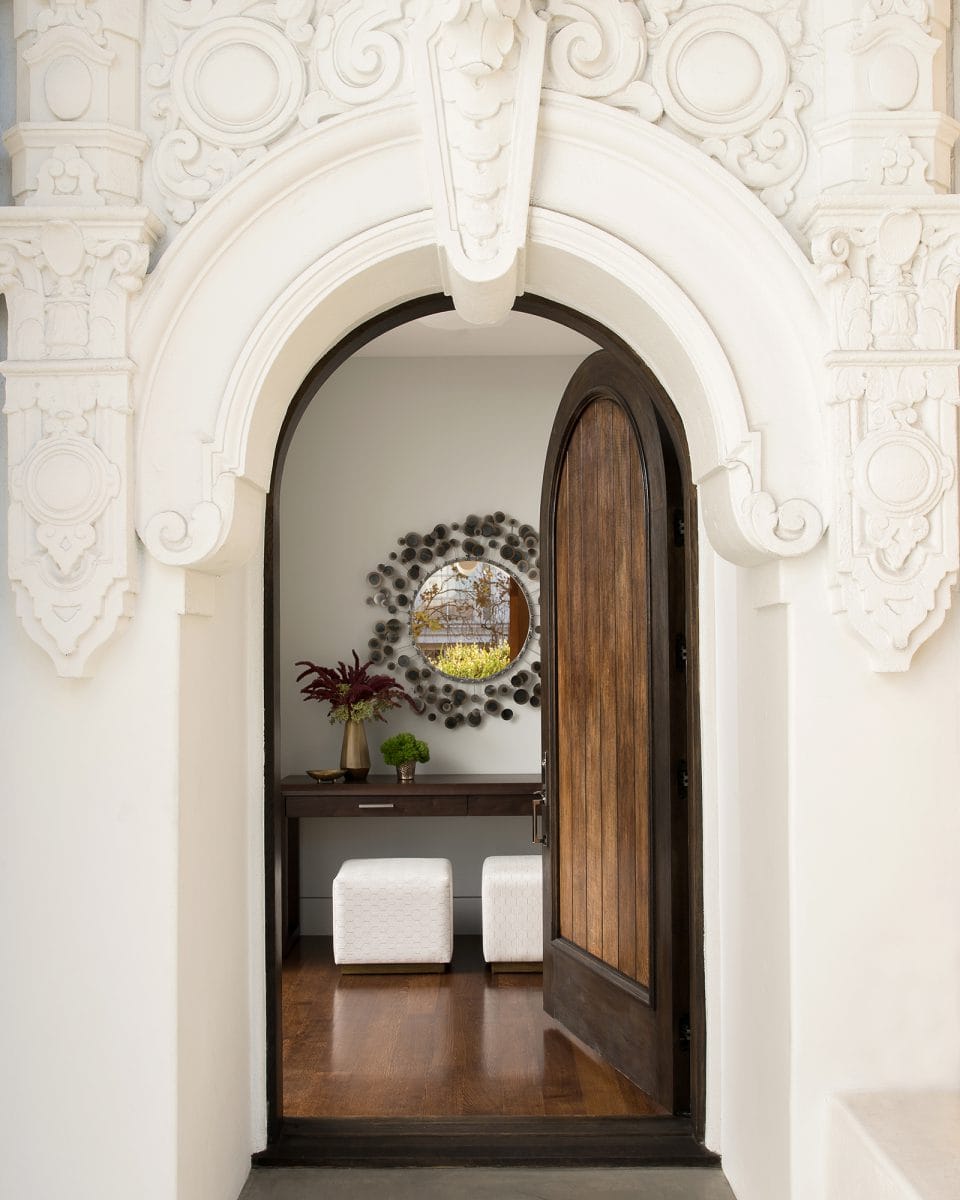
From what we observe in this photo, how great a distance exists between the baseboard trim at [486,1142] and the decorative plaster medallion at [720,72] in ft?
8.95

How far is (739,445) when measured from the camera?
250 centimetres

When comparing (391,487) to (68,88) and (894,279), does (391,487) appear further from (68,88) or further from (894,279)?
(894,279)

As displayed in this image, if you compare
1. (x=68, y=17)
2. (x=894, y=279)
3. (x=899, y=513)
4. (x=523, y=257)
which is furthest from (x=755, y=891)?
(x=68, y=17)

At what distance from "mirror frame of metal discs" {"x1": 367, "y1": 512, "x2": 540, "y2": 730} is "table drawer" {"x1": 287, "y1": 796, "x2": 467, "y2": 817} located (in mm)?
722

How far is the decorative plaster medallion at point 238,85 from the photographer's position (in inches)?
100

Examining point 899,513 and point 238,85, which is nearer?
point 899,513

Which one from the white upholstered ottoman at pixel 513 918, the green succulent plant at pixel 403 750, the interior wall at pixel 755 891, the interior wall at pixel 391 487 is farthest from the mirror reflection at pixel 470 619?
the interior wall at pixel 755 891

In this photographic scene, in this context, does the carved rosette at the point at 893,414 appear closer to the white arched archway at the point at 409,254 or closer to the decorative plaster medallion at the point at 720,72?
the white arched archway at the point at 409,254

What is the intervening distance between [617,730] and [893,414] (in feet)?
5.50

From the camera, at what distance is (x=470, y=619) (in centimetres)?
630

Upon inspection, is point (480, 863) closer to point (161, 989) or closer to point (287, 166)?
point (161, 989)

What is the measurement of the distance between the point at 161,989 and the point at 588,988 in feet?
6.28

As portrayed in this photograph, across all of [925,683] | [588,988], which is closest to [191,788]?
[925,683]

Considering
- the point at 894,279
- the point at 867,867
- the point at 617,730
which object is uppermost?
the point at 894,279
